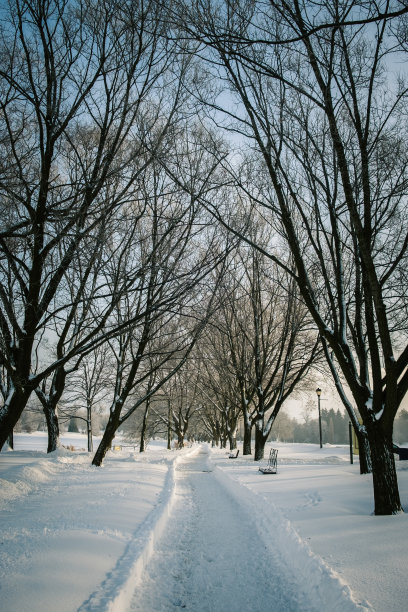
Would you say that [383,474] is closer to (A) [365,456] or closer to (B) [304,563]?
(B) [304,563]

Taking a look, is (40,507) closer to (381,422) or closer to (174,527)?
(174,527)

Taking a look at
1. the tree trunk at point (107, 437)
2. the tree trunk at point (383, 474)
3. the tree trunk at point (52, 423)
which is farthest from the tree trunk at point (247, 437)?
the tree trunk at point (383, 474)

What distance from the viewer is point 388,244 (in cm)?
995

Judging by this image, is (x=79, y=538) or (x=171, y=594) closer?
(x=171, y=594)

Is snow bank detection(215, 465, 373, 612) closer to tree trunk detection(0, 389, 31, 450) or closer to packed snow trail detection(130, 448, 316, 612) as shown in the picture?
packed snow trail detection(130, 448, 316, 612)

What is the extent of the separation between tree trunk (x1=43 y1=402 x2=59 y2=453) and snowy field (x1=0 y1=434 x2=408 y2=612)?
26.5 feet

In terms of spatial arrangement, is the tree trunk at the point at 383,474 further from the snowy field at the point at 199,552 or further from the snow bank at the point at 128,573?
the snow bank at the point at 128,573

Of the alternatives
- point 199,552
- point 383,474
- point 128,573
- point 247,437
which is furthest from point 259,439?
point 128,573

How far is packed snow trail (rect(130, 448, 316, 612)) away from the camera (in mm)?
3785

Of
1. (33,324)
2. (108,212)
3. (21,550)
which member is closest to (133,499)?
(21,550)

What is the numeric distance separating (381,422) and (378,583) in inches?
112

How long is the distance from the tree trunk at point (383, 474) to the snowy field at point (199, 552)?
29 cm

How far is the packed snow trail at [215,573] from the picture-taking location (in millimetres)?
3785

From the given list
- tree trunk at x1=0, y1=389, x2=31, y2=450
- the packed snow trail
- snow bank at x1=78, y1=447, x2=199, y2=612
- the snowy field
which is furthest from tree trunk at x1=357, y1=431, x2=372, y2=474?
tree trunk at x1=0, y1=389, x2=31, y2=450
